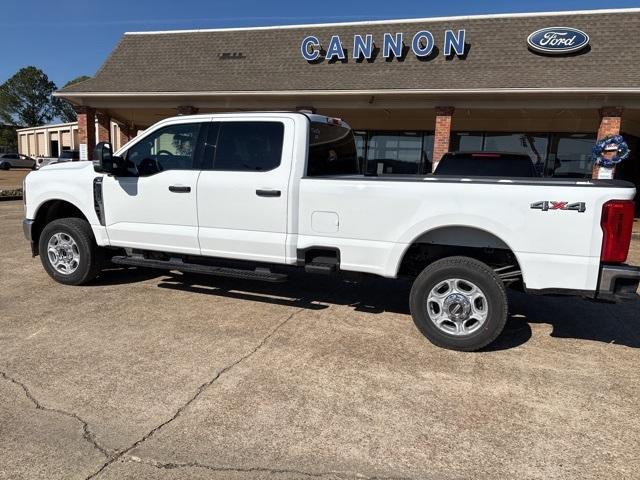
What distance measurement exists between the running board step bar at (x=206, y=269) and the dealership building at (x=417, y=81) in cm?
813

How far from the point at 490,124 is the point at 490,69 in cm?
318

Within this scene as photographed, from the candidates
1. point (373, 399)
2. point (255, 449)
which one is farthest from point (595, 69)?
point (255, 449)

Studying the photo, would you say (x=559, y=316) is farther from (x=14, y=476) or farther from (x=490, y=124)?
(x=490, y=124)

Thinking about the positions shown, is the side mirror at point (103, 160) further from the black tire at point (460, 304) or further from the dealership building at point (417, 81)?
the dealership building at point (417, 81)

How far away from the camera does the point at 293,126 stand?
5062mm

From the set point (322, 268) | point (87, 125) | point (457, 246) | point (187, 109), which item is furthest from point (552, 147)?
point (87, 125)

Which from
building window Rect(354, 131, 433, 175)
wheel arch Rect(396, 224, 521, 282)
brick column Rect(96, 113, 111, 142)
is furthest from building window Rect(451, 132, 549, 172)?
wheel arch Rect(396, 224, 521, 282)

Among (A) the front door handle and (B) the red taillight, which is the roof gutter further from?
(B) the red taillight

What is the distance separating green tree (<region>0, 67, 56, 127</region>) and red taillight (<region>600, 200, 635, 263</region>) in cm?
10233

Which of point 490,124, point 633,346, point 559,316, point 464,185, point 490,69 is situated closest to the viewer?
point 464,185

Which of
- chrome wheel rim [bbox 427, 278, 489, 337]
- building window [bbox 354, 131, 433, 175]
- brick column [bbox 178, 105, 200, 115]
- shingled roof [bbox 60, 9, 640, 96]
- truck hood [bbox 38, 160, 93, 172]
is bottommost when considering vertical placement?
chrome wheel rim [bbox 427, 278, 489, 337]

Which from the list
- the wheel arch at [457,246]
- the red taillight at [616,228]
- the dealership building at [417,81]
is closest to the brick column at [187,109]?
the dealership building at [417,81]

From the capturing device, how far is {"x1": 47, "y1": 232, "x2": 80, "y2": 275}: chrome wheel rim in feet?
20.0

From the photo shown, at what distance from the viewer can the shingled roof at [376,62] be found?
45.1 feet
